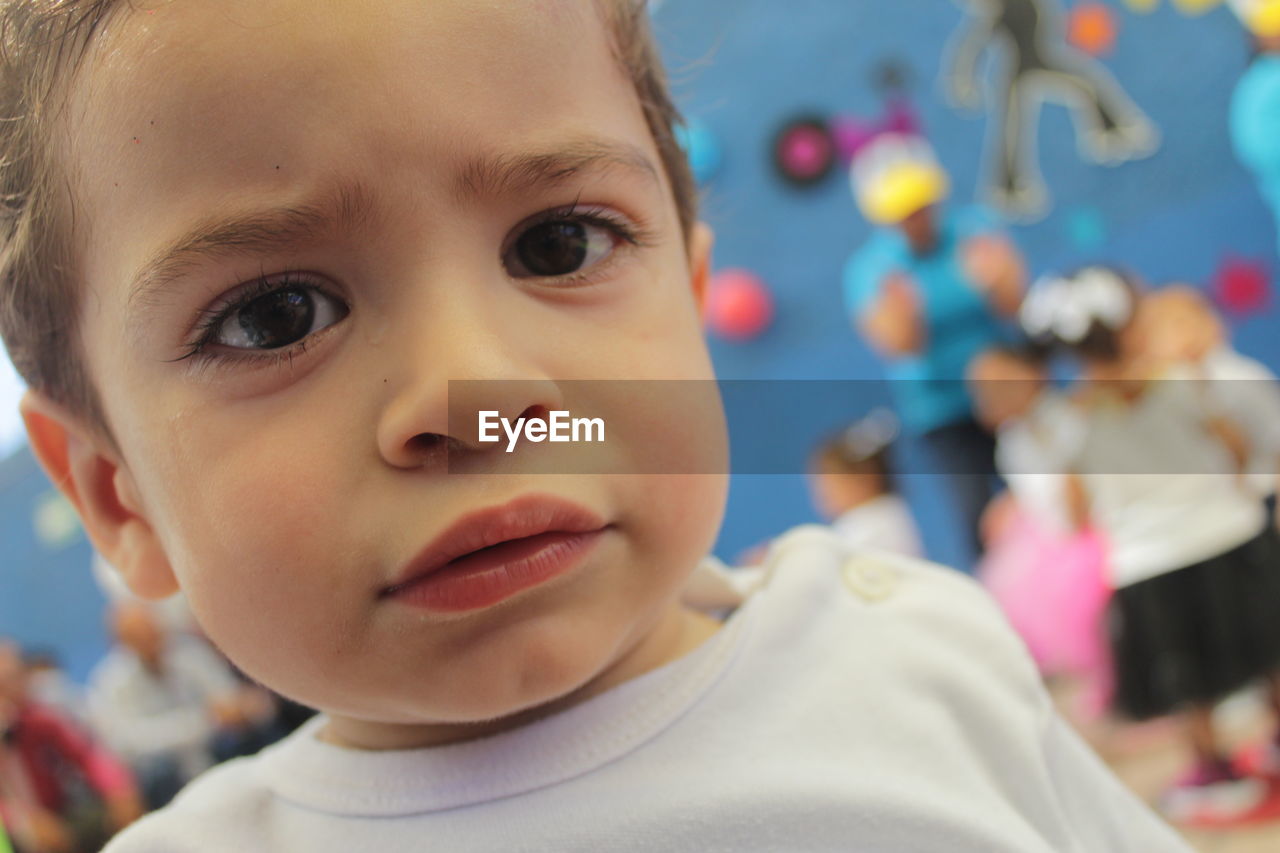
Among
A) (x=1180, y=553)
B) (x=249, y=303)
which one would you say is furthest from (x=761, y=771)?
(x=1180, y=553)

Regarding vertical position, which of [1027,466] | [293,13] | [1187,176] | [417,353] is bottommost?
[417,353]

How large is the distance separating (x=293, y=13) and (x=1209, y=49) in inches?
93.7

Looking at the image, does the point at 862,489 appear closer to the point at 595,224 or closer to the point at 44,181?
the point at 595,224

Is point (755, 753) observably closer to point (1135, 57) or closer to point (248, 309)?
point (248, 309)

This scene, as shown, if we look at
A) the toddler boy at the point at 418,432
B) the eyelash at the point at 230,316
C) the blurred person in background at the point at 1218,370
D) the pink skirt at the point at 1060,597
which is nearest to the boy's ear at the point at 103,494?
the toddler boy at the point at 418,432

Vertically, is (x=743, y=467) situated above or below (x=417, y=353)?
above

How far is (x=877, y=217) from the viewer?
246cm

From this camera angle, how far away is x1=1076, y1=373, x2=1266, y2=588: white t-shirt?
1737 millimetres

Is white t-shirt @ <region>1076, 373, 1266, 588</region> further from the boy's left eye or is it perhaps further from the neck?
the boy's left eye

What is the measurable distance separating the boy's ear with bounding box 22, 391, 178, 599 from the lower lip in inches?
8.5

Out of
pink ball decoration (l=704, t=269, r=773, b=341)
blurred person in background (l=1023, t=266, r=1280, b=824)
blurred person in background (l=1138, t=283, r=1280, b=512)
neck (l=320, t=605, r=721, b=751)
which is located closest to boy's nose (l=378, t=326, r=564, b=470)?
neck (l=320, t=605, r=721, b=751)

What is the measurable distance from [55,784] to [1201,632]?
80.0 inches

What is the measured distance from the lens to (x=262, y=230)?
16.0 inches


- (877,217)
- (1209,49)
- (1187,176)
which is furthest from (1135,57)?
(877,217)
